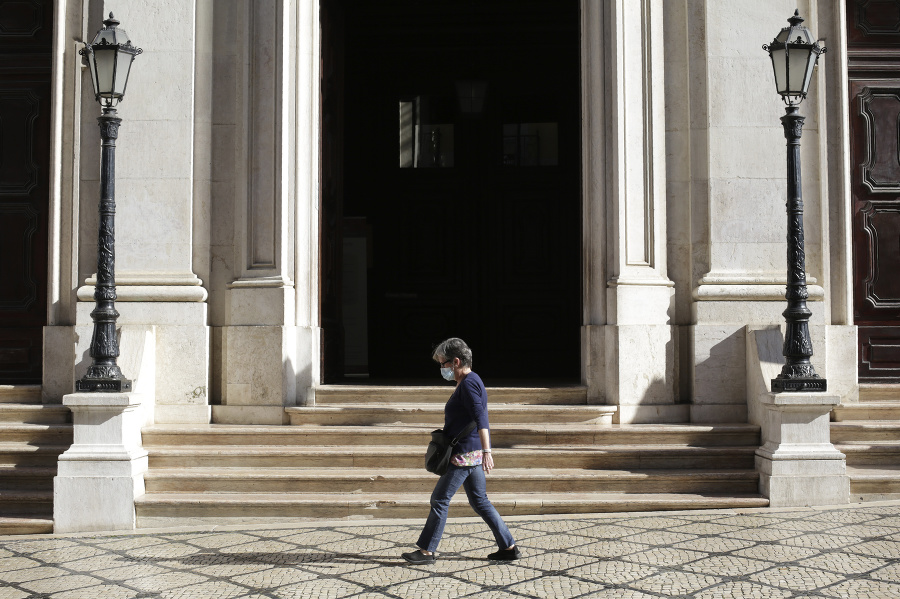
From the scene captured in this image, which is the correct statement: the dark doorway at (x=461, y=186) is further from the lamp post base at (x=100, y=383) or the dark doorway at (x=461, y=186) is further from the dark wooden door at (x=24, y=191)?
the lamp post base at (x=100, y=383)

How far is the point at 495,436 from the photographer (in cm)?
913

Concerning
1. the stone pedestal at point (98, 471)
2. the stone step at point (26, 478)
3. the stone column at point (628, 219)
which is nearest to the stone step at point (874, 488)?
the stone column at point (628, 219)

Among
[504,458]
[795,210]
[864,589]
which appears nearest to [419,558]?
[504,458]

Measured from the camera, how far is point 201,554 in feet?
22.6

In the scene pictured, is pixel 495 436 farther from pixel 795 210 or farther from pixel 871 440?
pixel 871 440

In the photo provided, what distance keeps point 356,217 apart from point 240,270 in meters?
4.88

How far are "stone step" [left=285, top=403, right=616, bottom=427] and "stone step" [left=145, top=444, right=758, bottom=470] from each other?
651 mm

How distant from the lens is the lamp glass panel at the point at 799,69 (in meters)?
8.45

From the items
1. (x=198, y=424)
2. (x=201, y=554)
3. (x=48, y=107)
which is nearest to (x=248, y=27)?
(x=48, y=107)

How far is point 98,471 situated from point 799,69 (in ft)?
23.4

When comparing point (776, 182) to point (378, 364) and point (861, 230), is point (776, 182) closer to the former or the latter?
point (861, 230)

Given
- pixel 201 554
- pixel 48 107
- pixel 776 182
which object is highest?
pixel 48 107

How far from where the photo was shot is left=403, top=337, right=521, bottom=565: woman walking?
21.1 feet

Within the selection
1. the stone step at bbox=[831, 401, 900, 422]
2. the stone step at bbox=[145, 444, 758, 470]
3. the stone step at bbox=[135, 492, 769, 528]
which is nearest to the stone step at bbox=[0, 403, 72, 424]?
the stone step at bbox=[145, 444, 758, 470]
